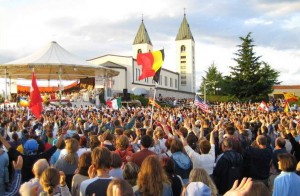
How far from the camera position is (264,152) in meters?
7.20

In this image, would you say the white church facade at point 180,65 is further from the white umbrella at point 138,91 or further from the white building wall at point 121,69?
the white building wall at point 121,69

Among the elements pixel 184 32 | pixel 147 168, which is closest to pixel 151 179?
pixel 147 168

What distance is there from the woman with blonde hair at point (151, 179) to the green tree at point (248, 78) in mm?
50813

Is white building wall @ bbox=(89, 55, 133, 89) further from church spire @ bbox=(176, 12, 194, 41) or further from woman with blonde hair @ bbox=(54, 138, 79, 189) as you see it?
woman with blonde hair @ bbox=(54, 138, 79, 189)

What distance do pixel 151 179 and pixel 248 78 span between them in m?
51.9

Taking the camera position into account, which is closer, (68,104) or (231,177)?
(231,177)

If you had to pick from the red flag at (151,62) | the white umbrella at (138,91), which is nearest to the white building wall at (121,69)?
the white umbrella at (138,91)

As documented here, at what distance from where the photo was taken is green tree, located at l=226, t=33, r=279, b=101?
177 ft

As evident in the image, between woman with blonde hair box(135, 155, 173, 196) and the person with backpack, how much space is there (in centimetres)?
247

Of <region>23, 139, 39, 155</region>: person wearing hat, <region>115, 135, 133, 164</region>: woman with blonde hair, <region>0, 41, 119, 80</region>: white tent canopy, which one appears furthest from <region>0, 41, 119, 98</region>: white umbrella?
<region>115, 135, 133, 164</region>: woman with blonde hair

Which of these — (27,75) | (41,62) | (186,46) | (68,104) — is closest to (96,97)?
(68,104)

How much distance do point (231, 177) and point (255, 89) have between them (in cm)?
4944

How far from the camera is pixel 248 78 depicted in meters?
54.2

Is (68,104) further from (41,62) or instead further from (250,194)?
(250,194)
